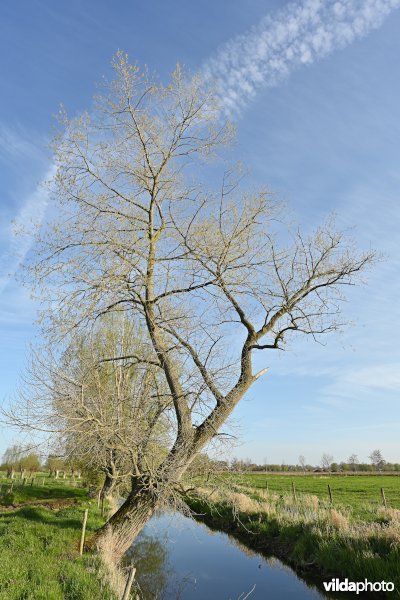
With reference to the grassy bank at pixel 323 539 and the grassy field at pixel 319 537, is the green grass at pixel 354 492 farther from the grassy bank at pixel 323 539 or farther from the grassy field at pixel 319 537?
the grassy bank at pixel 323 539

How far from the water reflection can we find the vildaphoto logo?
0.37 meters

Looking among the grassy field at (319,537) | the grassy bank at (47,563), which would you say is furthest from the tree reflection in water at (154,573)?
the grassy field at (319,537)

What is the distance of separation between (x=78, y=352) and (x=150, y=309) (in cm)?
228

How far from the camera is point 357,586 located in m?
10.2

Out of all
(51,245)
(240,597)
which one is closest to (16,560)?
(240,597)

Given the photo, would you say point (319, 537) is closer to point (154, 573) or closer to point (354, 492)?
point (154, 573)

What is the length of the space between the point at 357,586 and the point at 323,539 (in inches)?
107

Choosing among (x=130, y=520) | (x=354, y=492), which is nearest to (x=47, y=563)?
(x=130, y=520)

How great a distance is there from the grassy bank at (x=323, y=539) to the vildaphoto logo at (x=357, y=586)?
11 cm

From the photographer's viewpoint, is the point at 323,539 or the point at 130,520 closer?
the point at 130,520

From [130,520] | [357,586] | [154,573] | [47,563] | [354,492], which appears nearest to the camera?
[47,563]

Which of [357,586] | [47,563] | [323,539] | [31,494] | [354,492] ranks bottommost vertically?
[357,586]

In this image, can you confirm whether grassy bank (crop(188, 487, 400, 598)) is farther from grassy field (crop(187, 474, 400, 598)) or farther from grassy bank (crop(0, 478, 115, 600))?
grassy bank (crop(0, 478, 115, 600))

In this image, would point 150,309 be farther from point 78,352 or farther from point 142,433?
point 142,433
